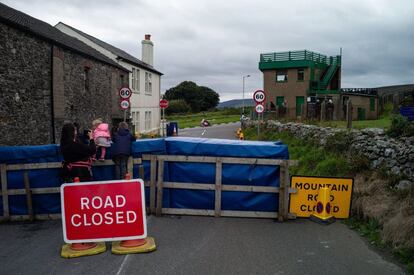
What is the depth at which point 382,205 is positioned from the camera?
7996 mm

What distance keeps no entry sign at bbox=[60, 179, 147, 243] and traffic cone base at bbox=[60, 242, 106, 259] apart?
0.15 meters

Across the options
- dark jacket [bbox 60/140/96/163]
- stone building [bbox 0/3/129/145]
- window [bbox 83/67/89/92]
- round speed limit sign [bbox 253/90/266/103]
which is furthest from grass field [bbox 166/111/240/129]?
dark jacket [bbox 60/140/96/163]

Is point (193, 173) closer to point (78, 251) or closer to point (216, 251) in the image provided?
point (216, 251)

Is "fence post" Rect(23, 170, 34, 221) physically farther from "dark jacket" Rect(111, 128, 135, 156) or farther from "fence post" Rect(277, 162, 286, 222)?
"fence post" Rect(277, 162, 286, 222)

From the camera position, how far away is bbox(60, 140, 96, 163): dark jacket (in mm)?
7355

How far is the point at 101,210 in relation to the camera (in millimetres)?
6262

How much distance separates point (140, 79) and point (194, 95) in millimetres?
69469

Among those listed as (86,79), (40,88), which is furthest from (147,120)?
(40,88)

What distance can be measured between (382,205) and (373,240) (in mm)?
1312

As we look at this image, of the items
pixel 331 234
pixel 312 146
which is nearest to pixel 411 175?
pixel 331 234

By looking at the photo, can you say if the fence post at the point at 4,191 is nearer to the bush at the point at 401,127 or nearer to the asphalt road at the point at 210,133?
the bush at the point at 401,127

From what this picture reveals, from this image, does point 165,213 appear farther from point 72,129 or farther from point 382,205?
point 382,205

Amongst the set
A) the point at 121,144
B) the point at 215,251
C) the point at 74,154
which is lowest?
the point at 215,251

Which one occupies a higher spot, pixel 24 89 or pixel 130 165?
pixel 24 89
